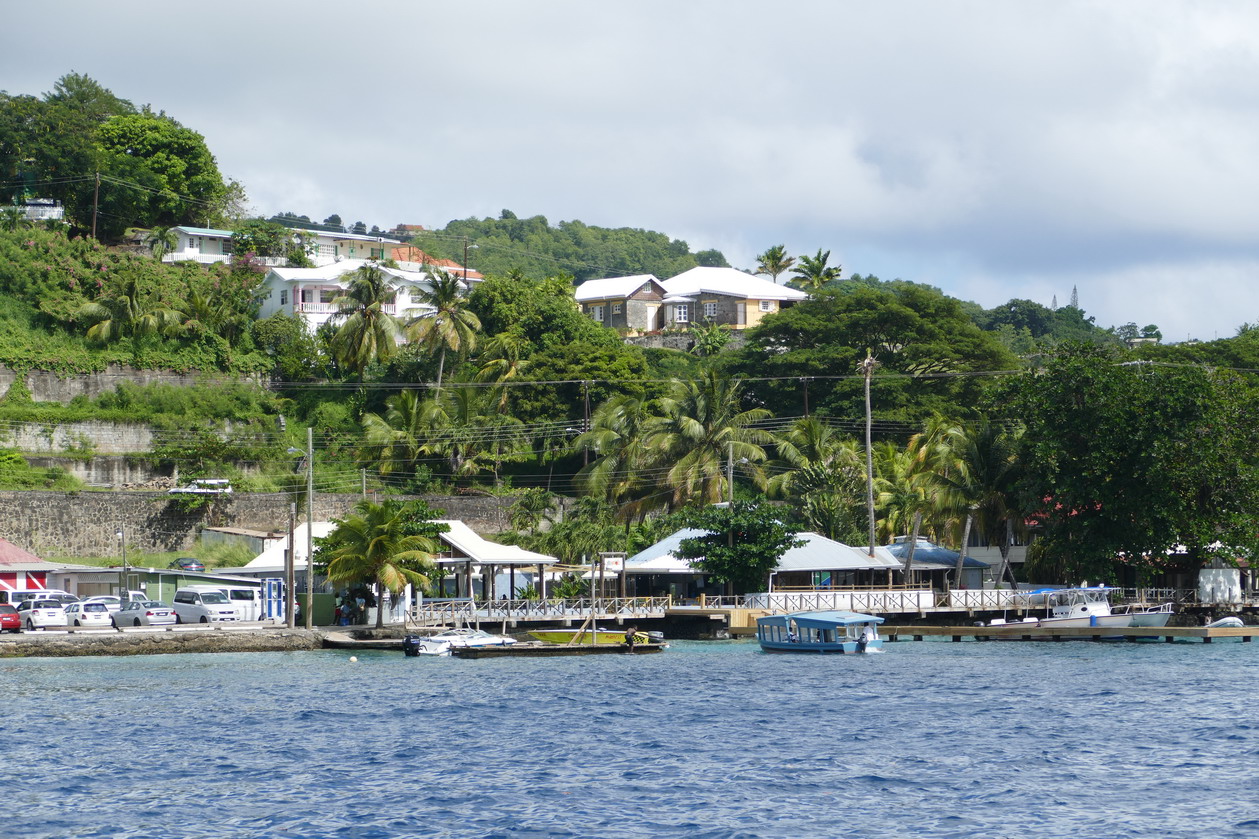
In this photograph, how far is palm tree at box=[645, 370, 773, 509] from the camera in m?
69.1

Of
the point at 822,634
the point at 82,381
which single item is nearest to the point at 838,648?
the point at 822,634

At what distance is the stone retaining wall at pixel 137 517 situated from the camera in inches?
2472

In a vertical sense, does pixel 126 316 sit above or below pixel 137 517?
above

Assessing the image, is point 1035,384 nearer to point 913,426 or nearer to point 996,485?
point 996,485

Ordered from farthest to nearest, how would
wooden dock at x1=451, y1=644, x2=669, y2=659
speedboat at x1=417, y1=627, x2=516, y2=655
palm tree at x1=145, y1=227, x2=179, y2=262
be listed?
palm tree at x1=145, y1=227, x2=179, y2=262 → speedboat at x1=417, y1=627, x2=516, y2=655 → wooden dock at x1=451, y1=644, x2=669, y2=659

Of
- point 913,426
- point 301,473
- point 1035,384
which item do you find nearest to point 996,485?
point 1035,384

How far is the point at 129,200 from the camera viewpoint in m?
90.2

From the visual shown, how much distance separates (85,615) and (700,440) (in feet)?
101

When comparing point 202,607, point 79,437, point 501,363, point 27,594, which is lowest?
point 202,607

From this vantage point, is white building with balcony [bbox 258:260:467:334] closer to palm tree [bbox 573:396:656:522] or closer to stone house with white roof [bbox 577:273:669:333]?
palm tree [bbox 573:396:656:522]

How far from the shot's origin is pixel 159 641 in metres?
48.5

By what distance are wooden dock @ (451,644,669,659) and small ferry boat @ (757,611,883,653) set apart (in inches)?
184

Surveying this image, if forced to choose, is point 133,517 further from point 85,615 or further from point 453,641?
point 453,641

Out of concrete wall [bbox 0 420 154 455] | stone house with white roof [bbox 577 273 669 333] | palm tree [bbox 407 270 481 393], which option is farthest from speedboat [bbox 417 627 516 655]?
stone house with white roof [bbox 577 273 669 333]
